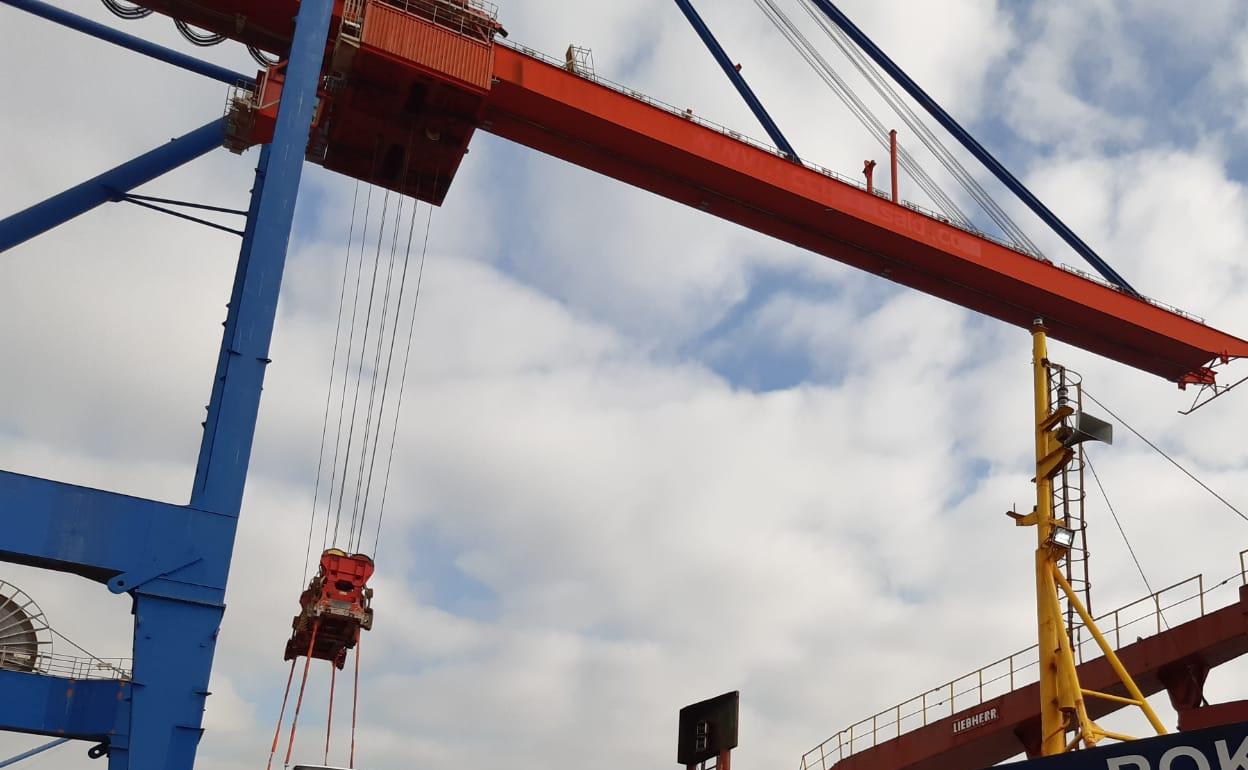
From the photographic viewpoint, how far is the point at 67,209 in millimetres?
21500

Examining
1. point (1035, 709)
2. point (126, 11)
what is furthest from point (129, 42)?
point (1035, 709)

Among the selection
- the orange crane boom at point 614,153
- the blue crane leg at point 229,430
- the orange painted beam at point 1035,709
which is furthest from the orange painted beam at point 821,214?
the orange painted beam at point 1035,709

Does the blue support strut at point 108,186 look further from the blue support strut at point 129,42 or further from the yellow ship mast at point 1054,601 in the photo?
the yellow ship mast at point 1054,601

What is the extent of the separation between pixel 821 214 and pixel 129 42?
14336 millimetres

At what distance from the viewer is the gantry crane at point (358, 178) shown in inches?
629

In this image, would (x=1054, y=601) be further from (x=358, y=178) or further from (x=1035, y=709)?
(x=358, y=178)

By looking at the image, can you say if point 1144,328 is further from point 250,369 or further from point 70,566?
point 70,566

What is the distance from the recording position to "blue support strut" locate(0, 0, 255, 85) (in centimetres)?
2206

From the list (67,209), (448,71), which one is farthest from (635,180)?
(67,209)

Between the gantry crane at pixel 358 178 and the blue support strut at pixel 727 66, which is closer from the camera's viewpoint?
the gantry crane at pixel 358 178

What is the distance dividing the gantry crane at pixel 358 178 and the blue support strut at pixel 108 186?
0.12 ft

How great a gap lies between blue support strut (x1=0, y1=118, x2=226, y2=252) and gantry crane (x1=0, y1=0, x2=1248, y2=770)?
4 cm

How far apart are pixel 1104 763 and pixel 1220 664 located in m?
11.6

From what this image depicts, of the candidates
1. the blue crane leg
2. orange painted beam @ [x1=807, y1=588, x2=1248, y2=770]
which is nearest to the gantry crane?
the blue crane leg
